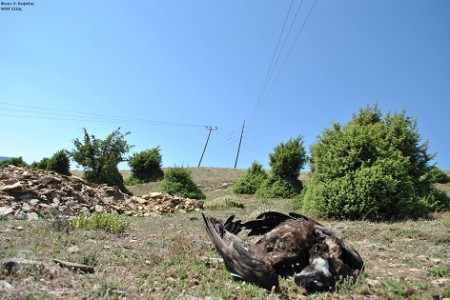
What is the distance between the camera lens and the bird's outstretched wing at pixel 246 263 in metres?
4.13

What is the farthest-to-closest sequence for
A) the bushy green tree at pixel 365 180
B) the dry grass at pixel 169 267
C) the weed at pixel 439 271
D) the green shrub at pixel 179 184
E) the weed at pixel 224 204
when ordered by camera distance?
1. the green shrub at pixel 179 184
2. the weed at pixel 224 204
3. the bushy green tree at pixel 365 180
4. the weed at pixel 439 271
5. the dry grass at pixel 169 267

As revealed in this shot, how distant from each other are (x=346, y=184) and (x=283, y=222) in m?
5.11

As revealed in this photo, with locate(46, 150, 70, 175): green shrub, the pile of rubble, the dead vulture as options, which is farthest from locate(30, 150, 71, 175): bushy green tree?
the dead vulture

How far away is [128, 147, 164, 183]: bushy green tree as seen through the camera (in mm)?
27844

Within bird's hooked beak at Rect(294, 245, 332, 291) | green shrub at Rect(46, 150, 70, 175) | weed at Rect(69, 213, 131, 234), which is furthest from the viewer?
green shrub at Rect(46, 150, 70, 175)

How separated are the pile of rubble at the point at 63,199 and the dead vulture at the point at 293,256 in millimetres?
6179

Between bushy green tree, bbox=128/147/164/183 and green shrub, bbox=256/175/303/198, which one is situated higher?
bushy green tree, bbox=128/147/164/183

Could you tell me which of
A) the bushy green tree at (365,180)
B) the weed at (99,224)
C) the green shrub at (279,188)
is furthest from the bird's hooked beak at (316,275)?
the green shrub at (279,188)

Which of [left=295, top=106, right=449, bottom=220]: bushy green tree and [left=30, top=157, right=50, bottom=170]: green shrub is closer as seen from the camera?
[left=295, top=106, right=449, bottom=220]: bushy green tree

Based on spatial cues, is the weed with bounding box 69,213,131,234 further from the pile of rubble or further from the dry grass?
the pile of rubble

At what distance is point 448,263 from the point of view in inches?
210

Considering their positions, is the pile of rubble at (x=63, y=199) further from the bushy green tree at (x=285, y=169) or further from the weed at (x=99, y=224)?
the bushy green tree at (x=285, y=169)

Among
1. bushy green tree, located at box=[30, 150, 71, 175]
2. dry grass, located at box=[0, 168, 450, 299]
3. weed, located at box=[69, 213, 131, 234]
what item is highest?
bushy green tree, located at box=[30, 150, 71, 175]

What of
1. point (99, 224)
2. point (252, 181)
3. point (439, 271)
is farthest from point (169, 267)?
point (252, 181)
